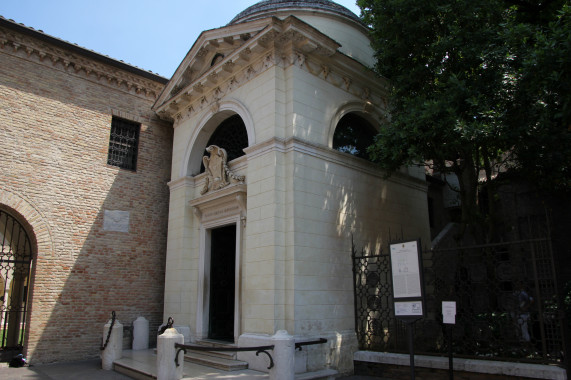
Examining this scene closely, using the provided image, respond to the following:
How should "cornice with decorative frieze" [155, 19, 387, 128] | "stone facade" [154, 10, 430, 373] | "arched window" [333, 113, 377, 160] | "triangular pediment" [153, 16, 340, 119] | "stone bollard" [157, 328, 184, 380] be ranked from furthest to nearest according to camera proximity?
"arched window" [333, 113, 377, 160] < "cornice with decorative frieze" [155, 19, 387, 128] < "triangular pediment" [153, 16, 340, 119] < "stone facade" [154, 10, 430, 373] < "stone bollard" [157, 328, 184, 380]

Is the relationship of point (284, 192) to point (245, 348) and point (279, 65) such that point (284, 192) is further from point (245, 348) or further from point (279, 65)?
point (245, 348)

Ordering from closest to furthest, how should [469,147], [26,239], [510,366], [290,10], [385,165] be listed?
1. [510,366]
2. [469,147]
3. [385,165]
4. [26,239]
5. [290,10]

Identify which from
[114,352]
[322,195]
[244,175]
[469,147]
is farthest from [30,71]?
[469,147]

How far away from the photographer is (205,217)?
10992mm

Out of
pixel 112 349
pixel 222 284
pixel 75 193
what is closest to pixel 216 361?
pixel 222 284

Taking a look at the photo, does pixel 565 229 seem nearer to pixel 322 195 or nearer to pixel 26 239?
pixel 322 195

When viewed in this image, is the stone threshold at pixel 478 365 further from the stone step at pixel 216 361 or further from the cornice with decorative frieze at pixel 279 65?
the cornice with decorative frieze at pixel 279 65

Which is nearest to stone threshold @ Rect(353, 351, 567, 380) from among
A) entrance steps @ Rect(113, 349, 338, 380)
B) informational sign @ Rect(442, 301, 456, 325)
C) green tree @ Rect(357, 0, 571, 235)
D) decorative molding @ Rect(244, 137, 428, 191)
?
entrance steps @ Rect(113, 349, 338, 380)

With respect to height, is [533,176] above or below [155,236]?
above

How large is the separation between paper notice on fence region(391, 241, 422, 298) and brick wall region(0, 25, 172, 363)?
323 inches

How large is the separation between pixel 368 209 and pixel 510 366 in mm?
4584

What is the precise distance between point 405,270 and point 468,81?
4092 millimetres

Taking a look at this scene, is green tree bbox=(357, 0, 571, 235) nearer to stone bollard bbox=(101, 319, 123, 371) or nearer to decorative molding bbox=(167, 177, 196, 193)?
decorative molding bbox=(167, 177, 196, 193)

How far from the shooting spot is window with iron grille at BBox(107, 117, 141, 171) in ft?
39.8
